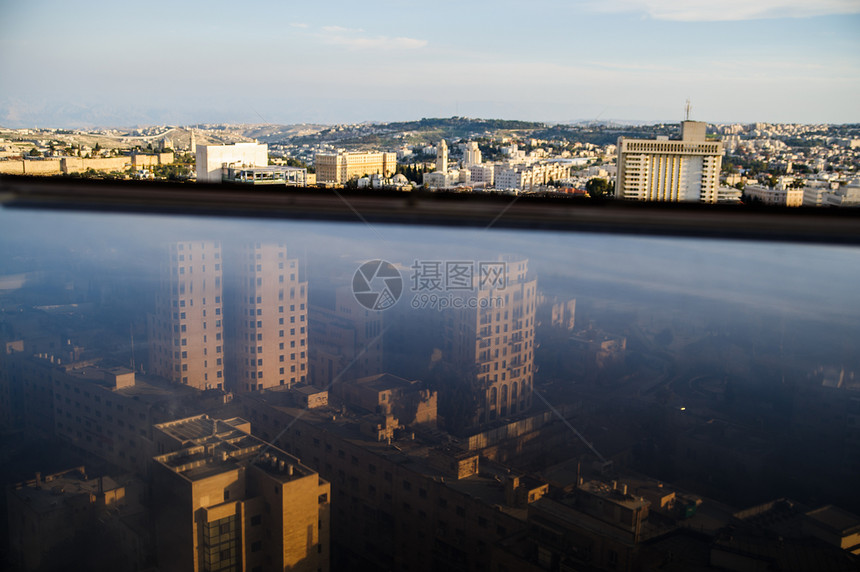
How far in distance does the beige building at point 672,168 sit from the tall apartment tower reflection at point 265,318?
1.28 metres

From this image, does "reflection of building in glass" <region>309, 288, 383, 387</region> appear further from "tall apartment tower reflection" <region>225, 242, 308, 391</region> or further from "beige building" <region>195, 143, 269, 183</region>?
"beige building" <region>195, 143, 269, 183</region>

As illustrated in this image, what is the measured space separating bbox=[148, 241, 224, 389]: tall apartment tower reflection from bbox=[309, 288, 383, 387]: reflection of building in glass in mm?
277

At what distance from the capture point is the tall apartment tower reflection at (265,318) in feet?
5.75

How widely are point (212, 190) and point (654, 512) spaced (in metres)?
2.39

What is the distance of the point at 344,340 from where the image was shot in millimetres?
1836

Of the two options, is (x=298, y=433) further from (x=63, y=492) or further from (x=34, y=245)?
(x=34, y=245)

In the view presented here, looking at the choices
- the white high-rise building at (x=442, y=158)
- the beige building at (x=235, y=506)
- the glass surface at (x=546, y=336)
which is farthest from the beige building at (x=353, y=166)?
the beige building at (x=235, y=506)

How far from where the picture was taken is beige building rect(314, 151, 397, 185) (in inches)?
110

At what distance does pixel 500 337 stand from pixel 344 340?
45cm

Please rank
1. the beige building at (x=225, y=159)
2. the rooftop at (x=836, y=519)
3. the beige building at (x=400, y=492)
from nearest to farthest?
1. the rooftop at (x=836, y=519)
2. the beige building at (x=400, y=492)
3. the beige building at (x=225, y=159)

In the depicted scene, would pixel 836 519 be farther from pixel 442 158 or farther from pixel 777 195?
pixel 442 158

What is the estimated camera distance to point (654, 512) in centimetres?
126

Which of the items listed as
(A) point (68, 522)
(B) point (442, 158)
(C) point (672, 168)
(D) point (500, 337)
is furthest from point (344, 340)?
(C) point (672, 168)

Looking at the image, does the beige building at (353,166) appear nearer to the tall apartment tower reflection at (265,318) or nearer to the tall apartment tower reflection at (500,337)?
the tall apartment tower reflection at (265,318)
